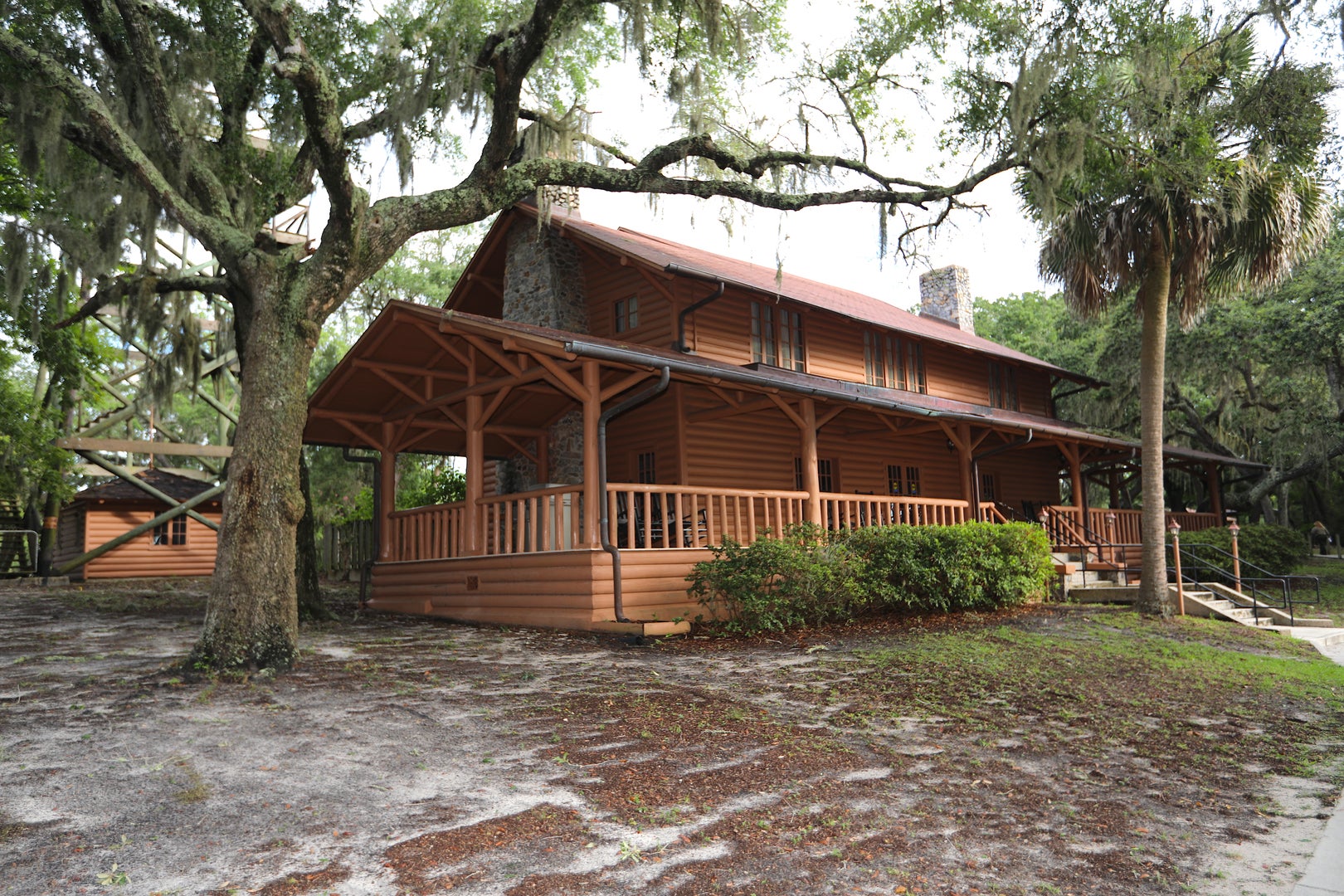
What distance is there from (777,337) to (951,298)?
1146 cm

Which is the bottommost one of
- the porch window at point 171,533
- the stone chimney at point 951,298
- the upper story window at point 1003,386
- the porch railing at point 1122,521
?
the porch railing at point 1122,521

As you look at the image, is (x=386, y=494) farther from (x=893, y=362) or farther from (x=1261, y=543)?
(x=1261, y=543)

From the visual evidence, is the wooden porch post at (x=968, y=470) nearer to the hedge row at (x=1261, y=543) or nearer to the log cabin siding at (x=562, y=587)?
the hedge row at (x=1261, y=543)

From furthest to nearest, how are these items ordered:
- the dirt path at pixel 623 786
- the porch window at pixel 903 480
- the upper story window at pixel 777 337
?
the porch window at pixel 903 480, the upper story window at pixel 777 337, the dirt path at pixel 623 786

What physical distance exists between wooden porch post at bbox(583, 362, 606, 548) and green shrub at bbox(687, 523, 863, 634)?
147cm

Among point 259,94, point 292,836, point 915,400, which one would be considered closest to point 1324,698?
point 292,836

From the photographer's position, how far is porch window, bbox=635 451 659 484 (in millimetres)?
17109

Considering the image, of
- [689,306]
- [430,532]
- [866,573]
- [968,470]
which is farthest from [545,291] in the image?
[968,470]

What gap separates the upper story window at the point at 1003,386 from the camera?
2400 cm

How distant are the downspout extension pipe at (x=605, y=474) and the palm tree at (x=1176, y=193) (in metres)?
5.89

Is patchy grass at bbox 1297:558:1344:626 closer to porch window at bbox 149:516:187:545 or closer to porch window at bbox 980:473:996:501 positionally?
porch window at bbox 980:473:996:501

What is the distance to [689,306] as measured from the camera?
51.6 ft

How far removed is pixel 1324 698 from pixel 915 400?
12.0 meters

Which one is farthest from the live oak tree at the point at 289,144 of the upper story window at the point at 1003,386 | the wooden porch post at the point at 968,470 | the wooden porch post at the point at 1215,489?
the wooden porch post at the point at 1215,489
